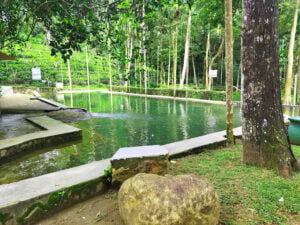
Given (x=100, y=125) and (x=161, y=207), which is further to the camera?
(x=100, y=125)

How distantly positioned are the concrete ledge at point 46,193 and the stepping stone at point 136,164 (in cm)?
24

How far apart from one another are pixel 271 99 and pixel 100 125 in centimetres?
553

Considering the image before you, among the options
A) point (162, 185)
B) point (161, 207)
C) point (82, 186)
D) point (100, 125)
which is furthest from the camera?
point (100, 125)

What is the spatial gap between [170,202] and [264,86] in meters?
1.91

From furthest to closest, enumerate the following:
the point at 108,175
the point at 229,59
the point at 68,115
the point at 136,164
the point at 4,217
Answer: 1. the point at 68,115
2. the point at 229,59
3. the point at 108,175
4. the point at 136,164
5. the point at 4,217

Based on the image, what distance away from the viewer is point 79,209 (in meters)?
2.23

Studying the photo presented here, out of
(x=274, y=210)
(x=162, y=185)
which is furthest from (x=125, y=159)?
(x=274, y=210)

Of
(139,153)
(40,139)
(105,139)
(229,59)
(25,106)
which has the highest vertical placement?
(229,59)

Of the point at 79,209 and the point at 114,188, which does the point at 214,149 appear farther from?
the point at 79,209

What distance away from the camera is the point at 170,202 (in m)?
1.56

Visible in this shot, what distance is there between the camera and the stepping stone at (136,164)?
243cm

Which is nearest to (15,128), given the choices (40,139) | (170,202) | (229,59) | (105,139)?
(40,139)

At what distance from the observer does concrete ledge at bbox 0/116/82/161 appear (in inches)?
155

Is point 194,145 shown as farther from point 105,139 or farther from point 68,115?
point 68,115
